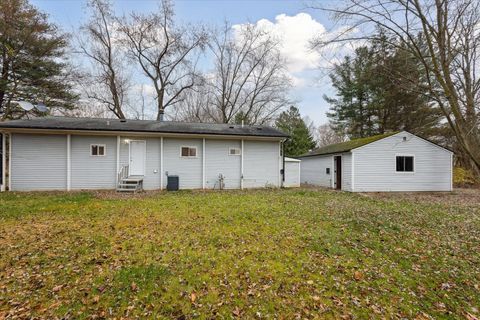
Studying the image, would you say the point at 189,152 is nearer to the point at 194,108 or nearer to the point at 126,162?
the point at 126,162

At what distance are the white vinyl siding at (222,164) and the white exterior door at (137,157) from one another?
10.6 feet

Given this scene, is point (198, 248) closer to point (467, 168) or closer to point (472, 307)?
point (472, 307)

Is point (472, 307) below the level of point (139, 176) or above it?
below

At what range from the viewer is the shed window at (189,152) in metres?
12.6

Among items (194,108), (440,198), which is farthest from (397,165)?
(194,108)

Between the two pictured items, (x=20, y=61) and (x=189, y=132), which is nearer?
(x=189, y=132)

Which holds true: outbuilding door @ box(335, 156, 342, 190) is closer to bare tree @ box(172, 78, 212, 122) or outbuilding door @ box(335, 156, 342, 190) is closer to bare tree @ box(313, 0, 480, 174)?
bare tree @ box(313, 0, 480, 174)

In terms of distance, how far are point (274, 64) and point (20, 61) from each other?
749 inches

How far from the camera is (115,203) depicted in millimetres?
8109

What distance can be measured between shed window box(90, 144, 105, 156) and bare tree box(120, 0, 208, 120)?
748 centimetres

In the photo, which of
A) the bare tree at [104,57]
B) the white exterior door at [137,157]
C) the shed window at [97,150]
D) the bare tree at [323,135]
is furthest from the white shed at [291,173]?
the bare tree at [323,135]

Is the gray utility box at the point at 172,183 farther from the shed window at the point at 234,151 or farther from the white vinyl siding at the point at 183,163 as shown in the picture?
the shed window at the point at 234,151

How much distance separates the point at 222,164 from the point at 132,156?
4.67 m

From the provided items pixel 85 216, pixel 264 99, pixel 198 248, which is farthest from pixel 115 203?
pixel 264 99
